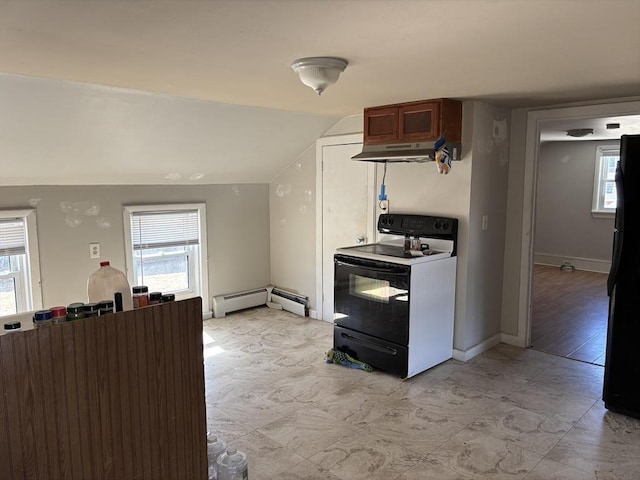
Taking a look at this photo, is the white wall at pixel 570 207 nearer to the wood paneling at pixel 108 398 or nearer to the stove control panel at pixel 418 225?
the stove control panel at pixel 418 225

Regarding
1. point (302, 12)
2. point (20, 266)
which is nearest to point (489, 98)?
point (302, 12)

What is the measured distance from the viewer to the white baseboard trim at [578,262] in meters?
7.35

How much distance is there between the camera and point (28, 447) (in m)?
1.43

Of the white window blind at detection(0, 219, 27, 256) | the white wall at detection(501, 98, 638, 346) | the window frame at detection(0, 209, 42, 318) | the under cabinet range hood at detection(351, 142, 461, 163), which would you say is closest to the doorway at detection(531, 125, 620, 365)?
the white wall at detection(501, 98, 638, 346)

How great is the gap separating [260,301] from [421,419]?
114 inches

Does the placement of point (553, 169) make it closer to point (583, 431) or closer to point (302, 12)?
point (583, 431)

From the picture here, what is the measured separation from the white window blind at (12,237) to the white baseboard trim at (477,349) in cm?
364

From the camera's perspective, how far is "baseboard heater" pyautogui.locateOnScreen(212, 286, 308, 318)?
5.10m

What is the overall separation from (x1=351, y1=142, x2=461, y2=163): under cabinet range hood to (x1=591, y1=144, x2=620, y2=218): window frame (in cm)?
493

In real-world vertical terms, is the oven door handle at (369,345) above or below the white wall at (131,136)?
below

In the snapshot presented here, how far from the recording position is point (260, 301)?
5465 mm

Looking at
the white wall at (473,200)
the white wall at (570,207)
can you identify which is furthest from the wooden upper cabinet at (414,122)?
the white wall at (570,207)

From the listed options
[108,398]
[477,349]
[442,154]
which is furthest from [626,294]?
[108,398]

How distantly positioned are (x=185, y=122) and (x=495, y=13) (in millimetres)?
2713
